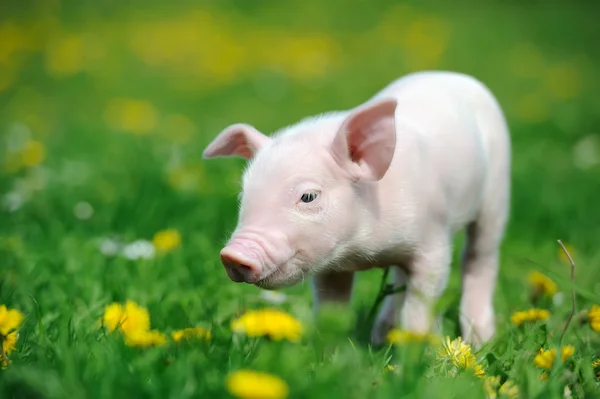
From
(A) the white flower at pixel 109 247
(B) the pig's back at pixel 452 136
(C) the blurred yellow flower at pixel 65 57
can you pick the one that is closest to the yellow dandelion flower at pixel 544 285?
(B) the pig's back at pixel 452 136

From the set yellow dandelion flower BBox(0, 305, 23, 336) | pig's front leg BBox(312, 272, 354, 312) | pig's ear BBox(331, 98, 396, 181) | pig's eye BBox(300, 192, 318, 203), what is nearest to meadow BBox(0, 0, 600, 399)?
yellow dandelion flower BBox(0, 305, 23, 336)

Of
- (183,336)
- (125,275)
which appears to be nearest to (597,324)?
(183,336)

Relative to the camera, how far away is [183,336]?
7.64ft

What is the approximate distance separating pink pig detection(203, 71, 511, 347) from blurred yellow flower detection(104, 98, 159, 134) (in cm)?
387

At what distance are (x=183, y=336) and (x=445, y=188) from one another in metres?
1.10

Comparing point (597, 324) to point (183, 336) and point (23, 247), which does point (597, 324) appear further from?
point (23, 247)

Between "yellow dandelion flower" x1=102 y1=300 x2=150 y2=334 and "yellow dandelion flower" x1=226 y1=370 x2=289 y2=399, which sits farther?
"yellow dandelion flower" x1=102 y1=300 x2=150 y2=334

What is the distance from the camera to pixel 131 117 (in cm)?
725

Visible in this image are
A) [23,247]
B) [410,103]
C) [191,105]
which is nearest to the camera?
[410,103]

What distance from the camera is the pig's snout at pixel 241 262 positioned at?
7.36 feet

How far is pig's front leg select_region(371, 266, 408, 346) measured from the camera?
126 inches

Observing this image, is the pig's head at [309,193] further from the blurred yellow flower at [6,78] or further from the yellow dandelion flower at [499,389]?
the blurred yellow flower at [6,78]

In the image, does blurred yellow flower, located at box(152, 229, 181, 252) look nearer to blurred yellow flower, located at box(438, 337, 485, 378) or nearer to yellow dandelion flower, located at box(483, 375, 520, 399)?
blurred yellow flower, located at box(438, 337, 485, 378)

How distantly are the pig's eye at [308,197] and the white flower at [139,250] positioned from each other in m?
1.32
